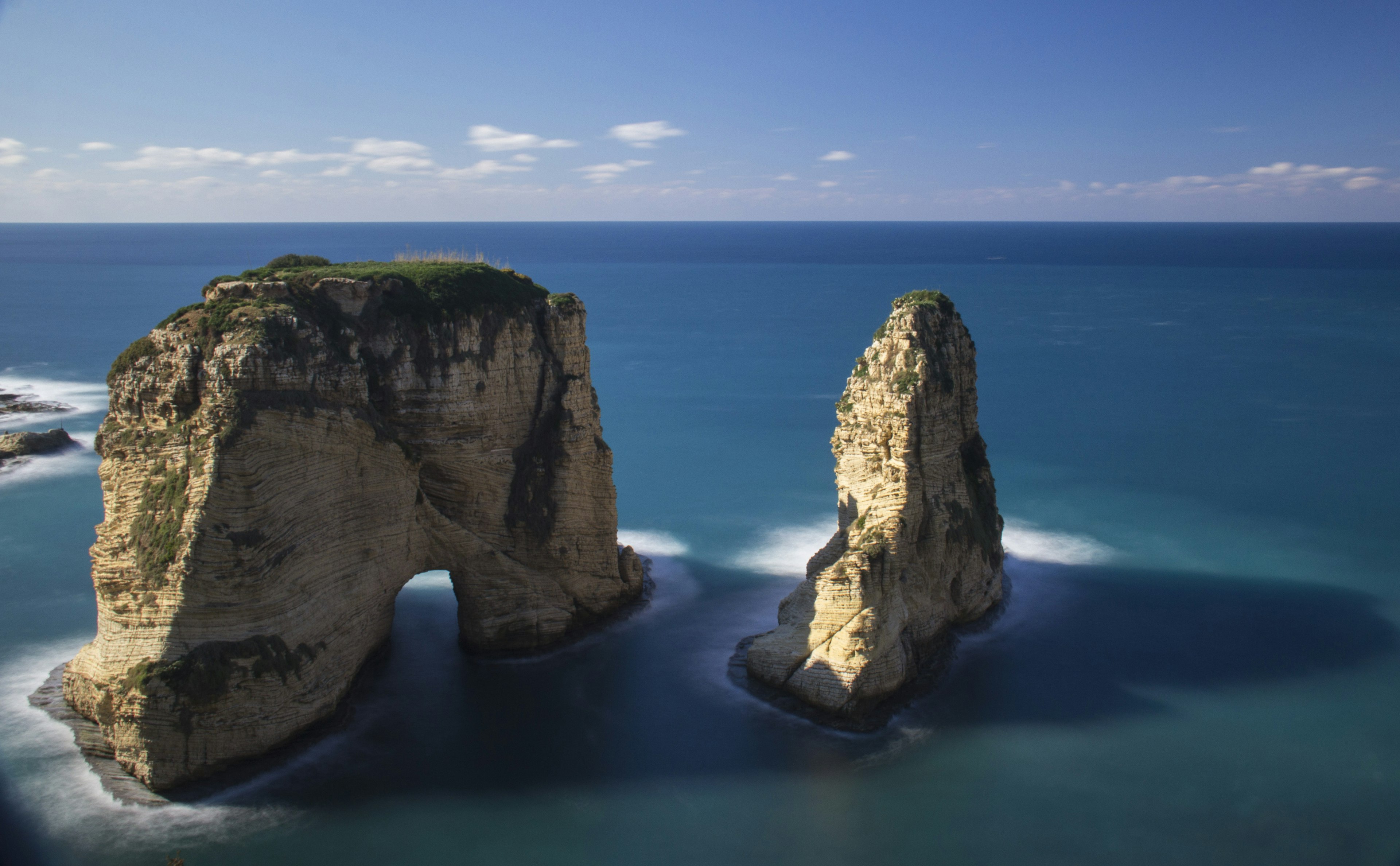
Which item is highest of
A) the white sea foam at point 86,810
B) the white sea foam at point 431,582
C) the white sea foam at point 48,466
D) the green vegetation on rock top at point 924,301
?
the green vegetation on rock top at point 924,301

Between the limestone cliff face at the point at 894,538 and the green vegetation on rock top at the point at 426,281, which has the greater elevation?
the green vegetation on rock top at the point at 426,281

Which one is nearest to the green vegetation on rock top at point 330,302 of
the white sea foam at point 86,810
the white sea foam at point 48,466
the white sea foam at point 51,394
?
the white sea foam at point 86,810

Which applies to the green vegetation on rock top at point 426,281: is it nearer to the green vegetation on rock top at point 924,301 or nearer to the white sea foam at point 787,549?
the green vegetation on rock top at point 924,301

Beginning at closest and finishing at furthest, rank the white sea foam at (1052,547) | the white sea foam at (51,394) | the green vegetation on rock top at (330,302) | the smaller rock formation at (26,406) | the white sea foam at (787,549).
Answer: the green vegetation on rock top at (330,302) < the white sea foam at (787,549) < the white sea foam at (1052,547) < the white sea foam at (51,394) < the smaller rock formation at (26,406)

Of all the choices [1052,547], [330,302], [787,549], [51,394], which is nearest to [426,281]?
[330,302]

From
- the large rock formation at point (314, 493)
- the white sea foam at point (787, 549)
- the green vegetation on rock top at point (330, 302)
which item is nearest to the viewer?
the large rock formation at point (314, 493)

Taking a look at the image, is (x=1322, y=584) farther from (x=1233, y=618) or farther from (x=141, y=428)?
(x=141, y=428)

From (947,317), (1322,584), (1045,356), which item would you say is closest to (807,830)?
(947,317)

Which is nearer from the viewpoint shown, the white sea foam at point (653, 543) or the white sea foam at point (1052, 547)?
the white sea foam at point (1052, 547)
